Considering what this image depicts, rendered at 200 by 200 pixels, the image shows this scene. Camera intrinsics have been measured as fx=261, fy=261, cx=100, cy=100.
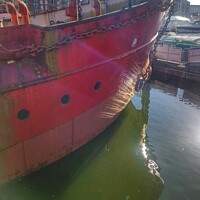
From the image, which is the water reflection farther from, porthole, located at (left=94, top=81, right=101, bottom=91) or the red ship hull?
porthole, located at (left=94, top=81, right=101, bottom=91)

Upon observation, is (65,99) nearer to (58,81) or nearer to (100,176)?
(58,81)

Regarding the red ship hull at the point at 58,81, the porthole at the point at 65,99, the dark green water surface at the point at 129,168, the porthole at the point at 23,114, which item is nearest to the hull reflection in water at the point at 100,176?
the dark green water surface at the point at 129,168

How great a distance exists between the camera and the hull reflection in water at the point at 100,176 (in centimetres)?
527

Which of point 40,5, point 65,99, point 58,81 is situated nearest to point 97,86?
point 65,99

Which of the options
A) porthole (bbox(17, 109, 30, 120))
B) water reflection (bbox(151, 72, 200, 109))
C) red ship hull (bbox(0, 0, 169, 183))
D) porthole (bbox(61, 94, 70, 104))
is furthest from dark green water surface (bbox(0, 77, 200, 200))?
water reflection (bbox(151, 72, 200, 109))

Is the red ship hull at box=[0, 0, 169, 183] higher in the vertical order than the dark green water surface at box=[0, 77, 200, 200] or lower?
higher

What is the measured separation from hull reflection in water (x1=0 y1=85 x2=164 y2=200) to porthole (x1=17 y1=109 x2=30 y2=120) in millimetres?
1446

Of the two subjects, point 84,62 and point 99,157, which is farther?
point 99,157

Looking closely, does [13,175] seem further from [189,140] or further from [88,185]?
[189,140]

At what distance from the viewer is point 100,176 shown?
19.4ft

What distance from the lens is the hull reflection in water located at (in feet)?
17.3

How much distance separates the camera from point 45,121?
5.11 meters

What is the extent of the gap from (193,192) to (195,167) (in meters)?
0.95

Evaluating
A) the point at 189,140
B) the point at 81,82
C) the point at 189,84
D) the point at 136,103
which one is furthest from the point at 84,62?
the point at 189,84
